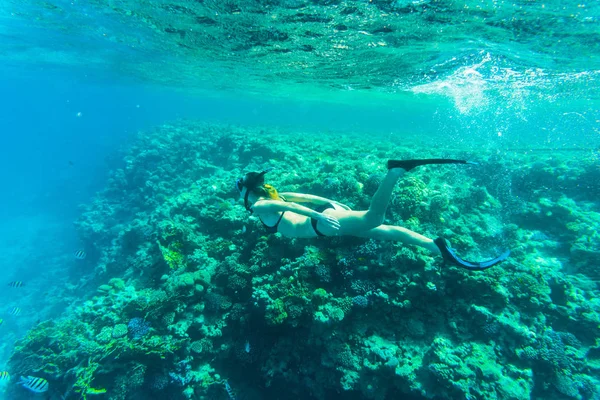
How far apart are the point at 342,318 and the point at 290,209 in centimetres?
267

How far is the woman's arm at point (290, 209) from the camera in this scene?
395 cm

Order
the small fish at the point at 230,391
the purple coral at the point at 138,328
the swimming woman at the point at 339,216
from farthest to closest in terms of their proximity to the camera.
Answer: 1. the purple coral at the point at 138,328
2. the small fish at the point at 230,391
3. the swimming woman at the point at 339,216

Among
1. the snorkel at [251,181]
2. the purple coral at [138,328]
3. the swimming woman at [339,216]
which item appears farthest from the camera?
the purple coral at [138,328]

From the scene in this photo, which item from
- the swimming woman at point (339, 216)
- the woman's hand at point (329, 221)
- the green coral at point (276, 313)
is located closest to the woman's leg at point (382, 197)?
the swimming woman at point (339, 216)

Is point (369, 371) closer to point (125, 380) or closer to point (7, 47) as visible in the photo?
Result: point (125, 380)

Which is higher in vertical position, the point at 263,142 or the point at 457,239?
the point at 457,239

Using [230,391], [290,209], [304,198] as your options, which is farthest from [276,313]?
[290,209]

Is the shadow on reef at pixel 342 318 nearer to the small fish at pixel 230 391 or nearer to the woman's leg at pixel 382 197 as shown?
the small fish at pixel 230 391

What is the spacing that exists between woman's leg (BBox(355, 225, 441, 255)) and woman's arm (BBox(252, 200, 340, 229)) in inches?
45.5

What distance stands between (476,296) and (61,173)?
202 ft

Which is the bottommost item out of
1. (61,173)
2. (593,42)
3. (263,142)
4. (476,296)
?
(61,173)

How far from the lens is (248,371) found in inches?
238

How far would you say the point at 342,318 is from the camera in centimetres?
516

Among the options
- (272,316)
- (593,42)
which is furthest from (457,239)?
(593,42)
